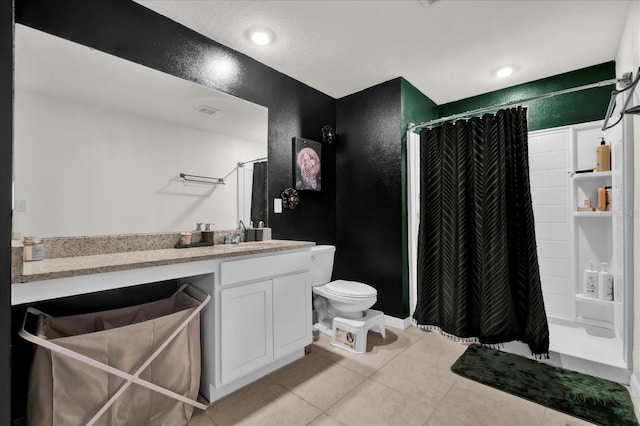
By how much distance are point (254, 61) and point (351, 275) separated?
87.0 inches

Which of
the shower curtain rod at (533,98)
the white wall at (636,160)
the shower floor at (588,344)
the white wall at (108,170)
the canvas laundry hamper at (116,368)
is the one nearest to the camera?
the canvas laundry hamper at (116,368)

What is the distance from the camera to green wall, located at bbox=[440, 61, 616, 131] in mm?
2396

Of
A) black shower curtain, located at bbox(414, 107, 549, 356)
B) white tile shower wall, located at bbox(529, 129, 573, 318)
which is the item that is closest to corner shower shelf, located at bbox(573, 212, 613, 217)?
white tile shower wall, located at bbox(529, 129, 573, 318)

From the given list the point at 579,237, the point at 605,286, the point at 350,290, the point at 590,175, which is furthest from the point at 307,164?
the point at 605,286

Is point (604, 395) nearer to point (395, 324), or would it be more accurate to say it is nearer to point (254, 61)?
point (395, 324)

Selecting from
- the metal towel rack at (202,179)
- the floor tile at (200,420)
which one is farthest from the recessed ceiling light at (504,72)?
the floor tile at (200,420)

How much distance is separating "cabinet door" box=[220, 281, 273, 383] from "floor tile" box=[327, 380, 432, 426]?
52 centimetres

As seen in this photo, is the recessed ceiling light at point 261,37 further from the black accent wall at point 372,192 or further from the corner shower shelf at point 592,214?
the corner shower shelf at point 592,214

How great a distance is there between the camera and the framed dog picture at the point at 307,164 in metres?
2.67

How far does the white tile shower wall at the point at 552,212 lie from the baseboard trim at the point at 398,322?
1.32 m

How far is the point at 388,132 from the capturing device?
2.74m

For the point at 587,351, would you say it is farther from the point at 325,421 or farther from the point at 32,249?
the point at 32,249

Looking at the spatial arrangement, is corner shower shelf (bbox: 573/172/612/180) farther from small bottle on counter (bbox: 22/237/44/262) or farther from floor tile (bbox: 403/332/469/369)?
small bottle on counter (bbox: 22/237/44/262)

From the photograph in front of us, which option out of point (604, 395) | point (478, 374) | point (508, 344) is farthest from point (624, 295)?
point (478, 374)
